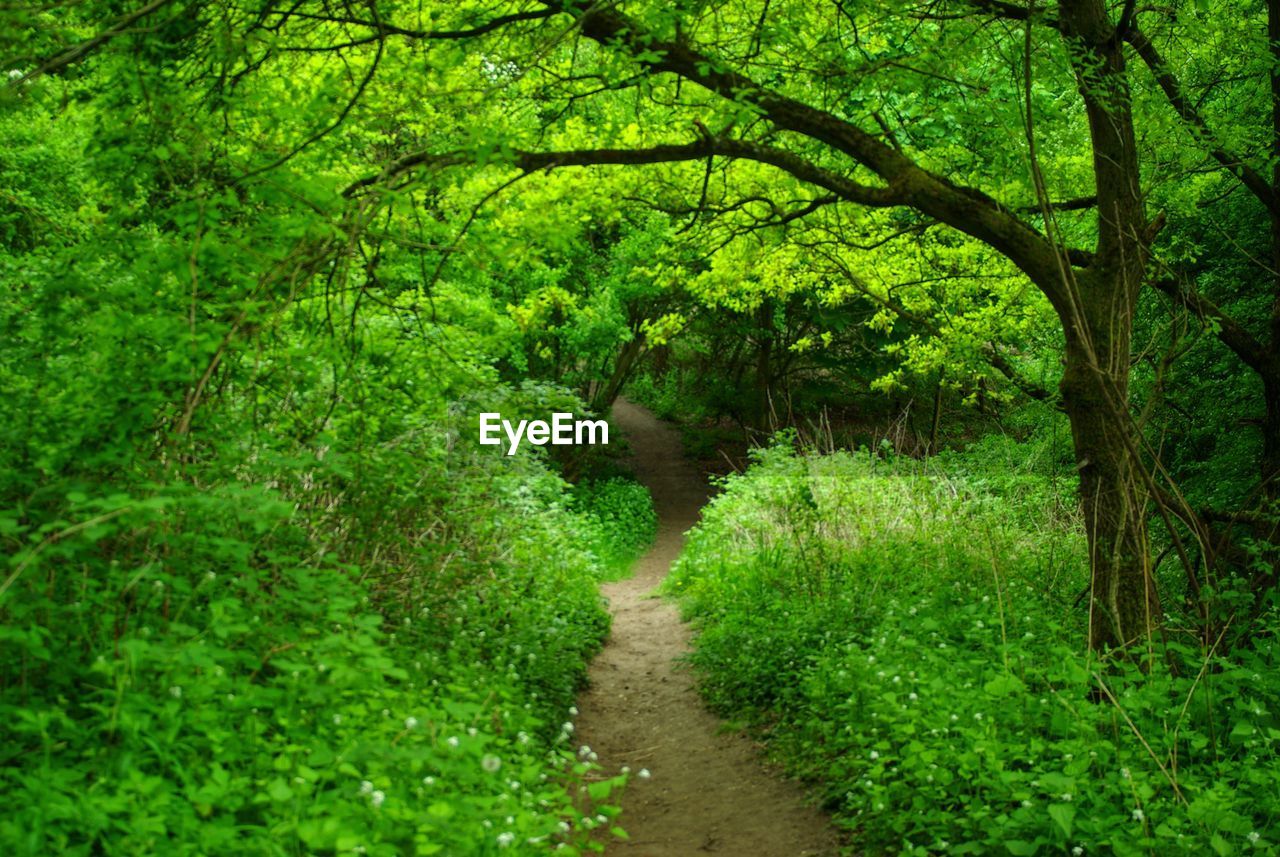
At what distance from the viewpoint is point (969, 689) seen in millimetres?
5973

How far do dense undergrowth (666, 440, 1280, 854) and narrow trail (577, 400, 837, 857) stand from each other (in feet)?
0.93

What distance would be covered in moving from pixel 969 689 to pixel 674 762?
238 cm

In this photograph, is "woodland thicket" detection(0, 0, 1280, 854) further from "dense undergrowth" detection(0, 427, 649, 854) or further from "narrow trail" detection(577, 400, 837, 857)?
"narrow trail" detection(577, 400, 837, 857)

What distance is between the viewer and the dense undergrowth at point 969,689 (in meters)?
4.59

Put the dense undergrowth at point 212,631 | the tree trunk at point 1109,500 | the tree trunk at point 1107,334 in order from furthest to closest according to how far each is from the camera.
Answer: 1. the tree trunk at point 1107,334
2. the tree trunk at point 1109,500
3. the dense undergrowth at point 212,631

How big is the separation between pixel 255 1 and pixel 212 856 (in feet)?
15.0

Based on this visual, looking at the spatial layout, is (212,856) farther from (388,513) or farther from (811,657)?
(811,657)

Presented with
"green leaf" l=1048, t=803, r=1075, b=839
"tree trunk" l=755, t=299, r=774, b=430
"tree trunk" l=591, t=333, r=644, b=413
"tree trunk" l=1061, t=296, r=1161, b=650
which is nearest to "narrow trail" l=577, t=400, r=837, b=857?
"green leaf" l=1048, t=803, r=1075, b=839

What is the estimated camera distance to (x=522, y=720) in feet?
19.3

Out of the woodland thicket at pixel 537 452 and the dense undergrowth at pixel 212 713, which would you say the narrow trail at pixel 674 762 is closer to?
the woodland thicket at pixel 537 452

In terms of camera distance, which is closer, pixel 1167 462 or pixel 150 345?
pixel 150 345

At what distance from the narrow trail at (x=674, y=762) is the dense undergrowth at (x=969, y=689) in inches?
11.1

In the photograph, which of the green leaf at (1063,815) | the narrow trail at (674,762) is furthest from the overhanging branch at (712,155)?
the green leaf at (1063,815)

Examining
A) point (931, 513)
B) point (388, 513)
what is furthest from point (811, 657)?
point (931, 513)
